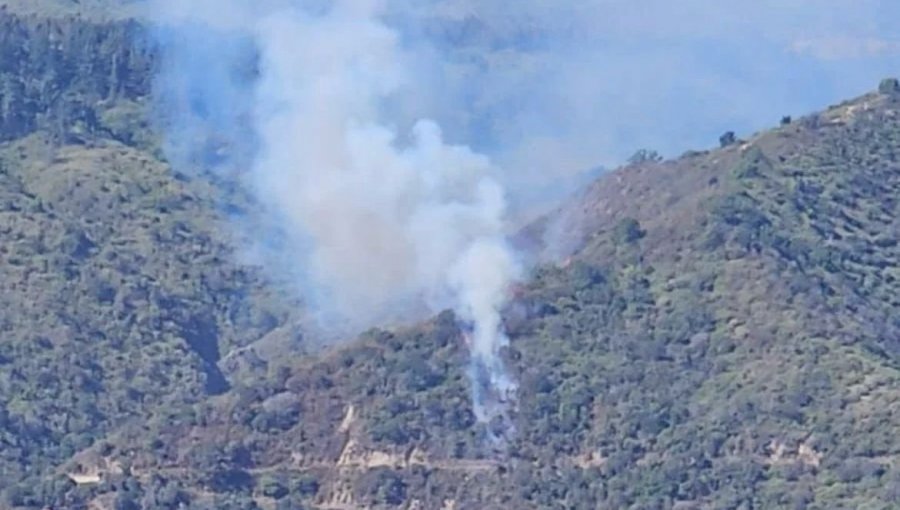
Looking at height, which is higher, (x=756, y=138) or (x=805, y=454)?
(x=756, y=138)

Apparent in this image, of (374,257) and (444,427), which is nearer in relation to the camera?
(444,427)

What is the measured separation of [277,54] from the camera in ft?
572

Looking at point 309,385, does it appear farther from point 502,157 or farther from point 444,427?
point 502,157

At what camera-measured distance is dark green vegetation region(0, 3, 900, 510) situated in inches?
5384

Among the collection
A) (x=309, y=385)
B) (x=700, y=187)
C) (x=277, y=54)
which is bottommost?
(x=309, y=385)

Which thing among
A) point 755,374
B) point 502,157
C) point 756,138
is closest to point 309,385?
point 755,374

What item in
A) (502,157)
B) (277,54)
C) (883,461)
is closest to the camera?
(883,461)

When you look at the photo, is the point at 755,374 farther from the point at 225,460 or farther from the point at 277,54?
the point at 277,54

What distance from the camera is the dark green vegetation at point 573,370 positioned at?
137 metres

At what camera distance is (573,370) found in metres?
146

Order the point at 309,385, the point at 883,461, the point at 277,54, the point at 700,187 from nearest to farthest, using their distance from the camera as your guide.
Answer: the point at 883,461 < the point at 309,385 < the point at 700,187 < the point at 277,54

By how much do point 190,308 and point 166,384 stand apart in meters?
12.1

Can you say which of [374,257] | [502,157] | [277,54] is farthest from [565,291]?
[502,157]

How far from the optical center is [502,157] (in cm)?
19788
